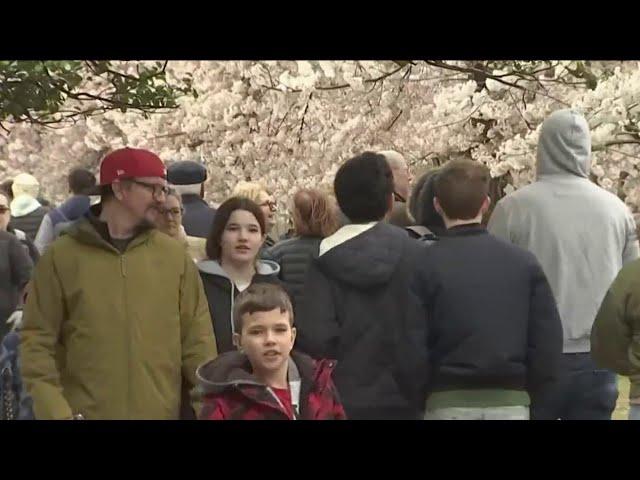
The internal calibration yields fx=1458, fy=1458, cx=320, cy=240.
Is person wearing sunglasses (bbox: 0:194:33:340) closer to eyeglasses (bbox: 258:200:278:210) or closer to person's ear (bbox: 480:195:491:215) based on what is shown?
eyeglasses (bbox: 258:200:278:210)

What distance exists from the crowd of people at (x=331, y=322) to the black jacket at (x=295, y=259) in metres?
0.06

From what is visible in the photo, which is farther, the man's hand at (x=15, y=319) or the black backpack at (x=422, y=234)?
the man's hand at (x=15, y=319)

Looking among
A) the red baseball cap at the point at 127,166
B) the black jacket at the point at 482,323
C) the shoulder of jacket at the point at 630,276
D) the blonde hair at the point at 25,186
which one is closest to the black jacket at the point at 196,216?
the red baseball cap at the point at 127,166

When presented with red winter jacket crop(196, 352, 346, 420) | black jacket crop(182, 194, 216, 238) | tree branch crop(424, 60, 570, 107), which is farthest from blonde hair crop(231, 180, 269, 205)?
tree branch crop(424, 60, 570, 107)

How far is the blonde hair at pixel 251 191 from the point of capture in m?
6.49

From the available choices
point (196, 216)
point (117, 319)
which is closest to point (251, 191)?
point (196, 216)

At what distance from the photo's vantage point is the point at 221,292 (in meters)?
6.08

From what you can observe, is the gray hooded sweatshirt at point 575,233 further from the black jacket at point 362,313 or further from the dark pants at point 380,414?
the dark pants at point 380,414

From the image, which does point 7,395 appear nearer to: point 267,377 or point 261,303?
point 261,303

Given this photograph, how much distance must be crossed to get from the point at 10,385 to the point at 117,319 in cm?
84

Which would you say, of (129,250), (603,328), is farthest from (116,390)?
(603,328)

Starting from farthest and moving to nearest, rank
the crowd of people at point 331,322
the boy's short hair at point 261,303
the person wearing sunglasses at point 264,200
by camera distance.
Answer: the person wearing sunglasses at point 264,200, the boy's short hair at point 261,303, the crowd of people at point 331,322

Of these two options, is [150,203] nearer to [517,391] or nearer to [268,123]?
[517,391]

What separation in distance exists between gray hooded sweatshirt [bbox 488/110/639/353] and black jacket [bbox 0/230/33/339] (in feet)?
7.08
